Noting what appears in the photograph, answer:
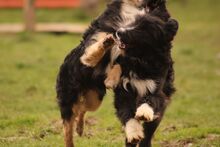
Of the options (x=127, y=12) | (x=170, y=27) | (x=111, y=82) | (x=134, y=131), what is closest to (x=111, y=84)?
(x=111, y=82)

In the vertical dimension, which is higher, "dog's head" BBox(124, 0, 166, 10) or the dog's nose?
"dog's head" BBox(124, 0, 166, 10)

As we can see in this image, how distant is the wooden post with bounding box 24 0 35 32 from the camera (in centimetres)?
2367

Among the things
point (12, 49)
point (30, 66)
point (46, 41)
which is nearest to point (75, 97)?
point (30, 66)

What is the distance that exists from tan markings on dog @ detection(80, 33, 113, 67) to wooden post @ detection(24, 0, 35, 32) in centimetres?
1598

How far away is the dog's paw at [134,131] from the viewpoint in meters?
7.22

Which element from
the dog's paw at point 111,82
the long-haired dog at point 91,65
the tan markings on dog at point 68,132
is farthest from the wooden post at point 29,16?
the dog's paw at point 111,82

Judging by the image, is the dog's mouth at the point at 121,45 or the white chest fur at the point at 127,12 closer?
the dog's mouth at the point at 121,45

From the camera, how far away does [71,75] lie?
811 centimetres

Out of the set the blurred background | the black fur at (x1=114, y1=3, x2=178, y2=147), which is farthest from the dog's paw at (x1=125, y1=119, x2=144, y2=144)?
the blurred background

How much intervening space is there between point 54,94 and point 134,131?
229 inches

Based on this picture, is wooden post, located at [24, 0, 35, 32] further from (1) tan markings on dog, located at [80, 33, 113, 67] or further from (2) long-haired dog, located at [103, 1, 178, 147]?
(2) long-haired dog, located at [103, 1, 178, 147]

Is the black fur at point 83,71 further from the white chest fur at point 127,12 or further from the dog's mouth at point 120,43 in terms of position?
the dog's mouth at point 120,43

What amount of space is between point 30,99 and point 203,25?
15092 mm

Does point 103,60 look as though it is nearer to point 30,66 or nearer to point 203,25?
point 30,66
